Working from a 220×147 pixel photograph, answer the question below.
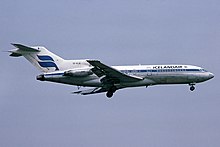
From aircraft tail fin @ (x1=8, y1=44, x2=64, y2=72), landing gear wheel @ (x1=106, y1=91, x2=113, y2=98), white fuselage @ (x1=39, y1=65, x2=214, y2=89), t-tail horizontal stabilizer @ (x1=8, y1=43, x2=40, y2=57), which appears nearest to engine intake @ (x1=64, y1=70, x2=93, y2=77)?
white fuselage @ (x1=39, y1=65, x2=214, y2=89)

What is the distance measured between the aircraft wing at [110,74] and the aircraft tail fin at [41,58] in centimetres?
551

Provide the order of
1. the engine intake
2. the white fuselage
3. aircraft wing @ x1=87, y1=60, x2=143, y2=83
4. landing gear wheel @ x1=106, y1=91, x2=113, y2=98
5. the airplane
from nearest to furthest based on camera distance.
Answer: aircraft wing @ x1=87, y1=60, x2=143, y2=83, the engine intake, the airplane, the white fuselage, landing gear wheel @ x1=106, y1=91, x2=113, y2=98

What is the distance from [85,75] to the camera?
66.7m

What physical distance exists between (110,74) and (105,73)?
0.54 metres

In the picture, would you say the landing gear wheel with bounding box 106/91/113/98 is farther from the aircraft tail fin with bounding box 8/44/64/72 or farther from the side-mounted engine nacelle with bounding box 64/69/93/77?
the aircraft tail fin with bounding box 8/44/64/72

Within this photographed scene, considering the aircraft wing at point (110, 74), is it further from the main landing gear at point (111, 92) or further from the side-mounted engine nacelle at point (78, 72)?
the main landing gear at point (111, 92)

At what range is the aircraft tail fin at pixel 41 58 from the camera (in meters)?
68.2

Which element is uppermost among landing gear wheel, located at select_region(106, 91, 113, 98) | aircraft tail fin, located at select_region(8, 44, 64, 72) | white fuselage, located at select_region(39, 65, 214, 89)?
aircraft tail fin, located at select_region(8, 44, 64, 72)

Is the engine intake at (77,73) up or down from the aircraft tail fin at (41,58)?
down

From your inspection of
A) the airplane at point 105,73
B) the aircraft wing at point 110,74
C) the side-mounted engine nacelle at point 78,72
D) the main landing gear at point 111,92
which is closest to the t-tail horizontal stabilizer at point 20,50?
the airplane at point 105,73

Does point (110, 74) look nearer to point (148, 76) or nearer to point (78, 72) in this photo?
point (78, 72)

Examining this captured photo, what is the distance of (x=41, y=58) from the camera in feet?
226

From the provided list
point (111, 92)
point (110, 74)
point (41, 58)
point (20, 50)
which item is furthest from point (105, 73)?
point (20, 50)

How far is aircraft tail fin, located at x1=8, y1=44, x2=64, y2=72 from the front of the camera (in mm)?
68188
